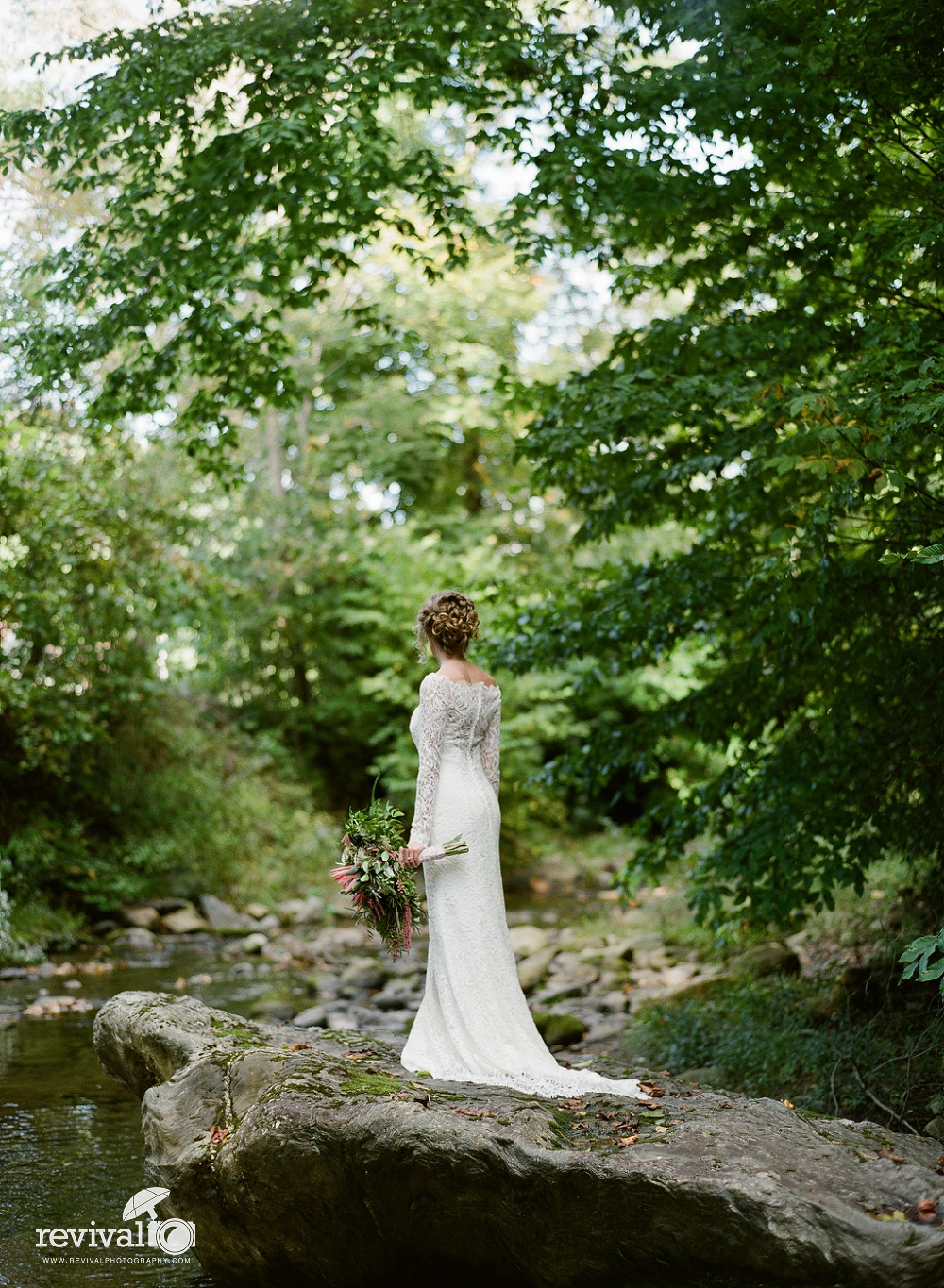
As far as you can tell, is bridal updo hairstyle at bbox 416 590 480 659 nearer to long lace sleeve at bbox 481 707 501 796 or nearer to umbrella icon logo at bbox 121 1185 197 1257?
long lace sleeve at bbox 481 707 501 796

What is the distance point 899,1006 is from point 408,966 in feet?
25.0

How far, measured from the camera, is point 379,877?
567 centimetres

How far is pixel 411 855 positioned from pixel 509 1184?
6.18 feet

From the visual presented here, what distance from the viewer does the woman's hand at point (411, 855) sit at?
5.82m

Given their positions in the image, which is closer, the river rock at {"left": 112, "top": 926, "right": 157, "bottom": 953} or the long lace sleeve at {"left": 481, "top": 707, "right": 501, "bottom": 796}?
the long lace sleeve at {"left": 481, "top": 707, "right": 501, "bottom": 796}

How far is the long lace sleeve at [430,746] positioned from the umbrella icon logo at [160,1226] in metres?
2.12

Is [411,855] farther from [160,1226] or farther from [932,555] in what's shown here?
[932,555]

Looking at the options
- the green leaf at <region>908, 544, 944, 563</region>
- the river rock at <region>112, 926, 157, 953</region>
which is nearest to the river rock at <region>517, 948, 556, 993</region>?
the river rock at <region>112, 926, 157, 953</region>

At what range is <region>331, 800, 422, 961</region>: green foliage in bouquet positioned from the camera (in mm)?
5672

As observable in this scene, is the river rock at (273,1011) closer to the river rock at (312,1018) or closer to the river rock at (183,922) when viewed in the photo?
the river rock at (312,1018)

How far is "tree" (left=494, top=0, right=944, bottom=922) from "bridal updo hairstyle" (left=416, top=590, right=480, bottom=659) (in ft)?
5.51

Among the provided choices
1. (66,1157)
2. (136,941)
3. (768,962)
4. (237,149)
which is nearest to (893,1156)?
(66,1157)

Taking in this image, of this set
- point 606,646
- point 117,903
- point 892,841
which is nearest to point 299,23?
point 606,646

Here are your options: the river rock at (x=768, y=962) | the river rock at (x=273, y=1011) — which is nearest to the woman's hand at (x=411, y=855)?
the river rock at (x=768, y=962)
